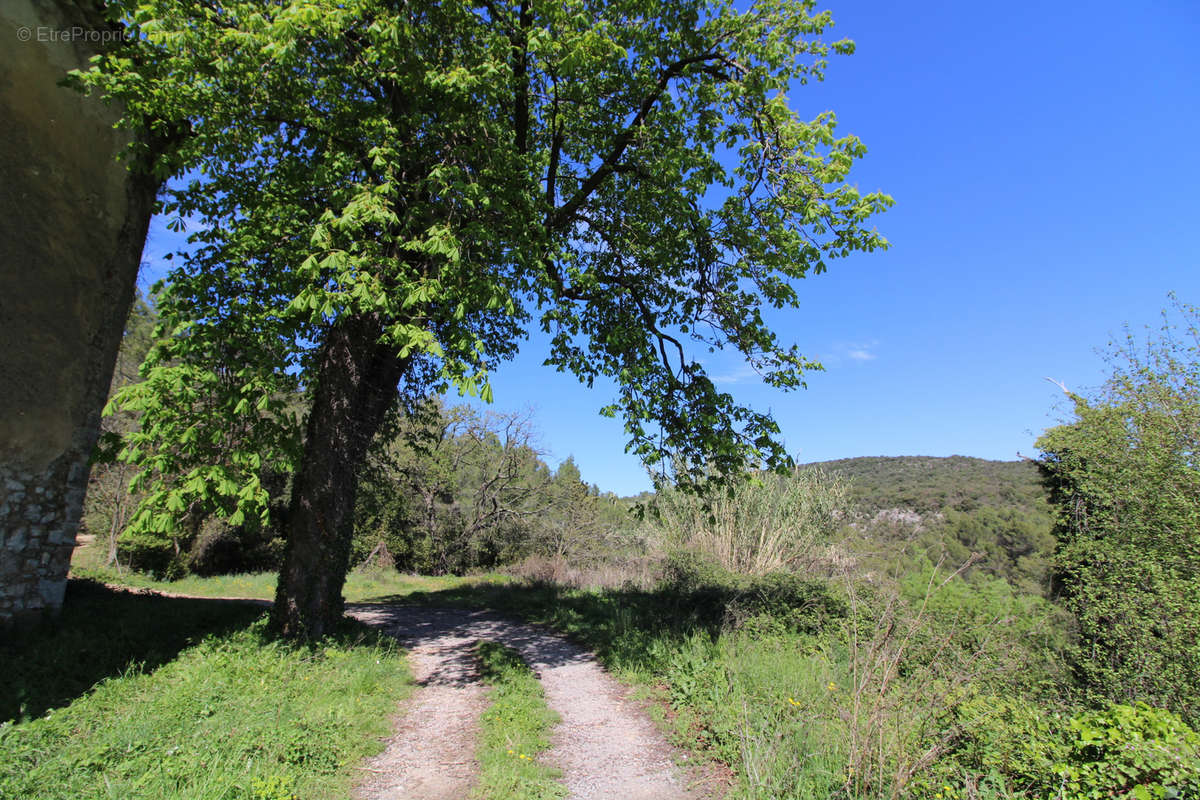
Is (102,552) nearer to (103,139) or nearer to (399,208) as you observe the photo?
(103,139)

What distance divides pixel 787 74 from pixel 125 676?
1008cm

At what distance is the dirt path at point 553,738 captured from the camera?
4160 mm

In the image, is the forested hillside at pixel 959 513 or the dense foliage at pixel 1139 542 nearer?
the dense foliage at pixel 1139 542

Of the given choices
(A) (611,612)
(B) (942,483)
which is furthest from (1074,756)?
(B) (942,483)

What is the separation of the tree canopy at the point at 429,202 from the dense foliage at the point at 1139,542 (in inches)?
173

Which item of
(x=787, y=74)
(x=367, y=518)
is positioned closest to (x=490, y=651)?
(x=787, y=74)

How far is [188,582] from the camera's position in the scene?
15844 millimetres

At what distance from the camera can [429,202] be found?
6410 mm

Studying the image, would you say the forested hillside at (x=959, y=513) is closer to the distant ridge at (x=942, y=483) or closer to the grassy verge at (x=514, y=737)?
the distant ridge at (x=942, y=483)

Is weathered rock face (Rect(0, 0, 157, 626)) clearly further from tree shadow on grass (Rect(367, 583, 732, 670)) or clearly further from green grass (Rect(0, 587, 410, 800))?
tree shadow on grass (Rect(367, 583, 732, 670))

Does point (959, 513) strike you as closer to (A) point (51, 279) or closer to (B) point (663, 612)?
(B) point (663, 612)

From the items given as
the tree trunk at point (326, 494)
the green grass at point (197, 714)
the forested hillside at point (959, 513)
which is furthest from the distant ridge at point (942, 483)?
the green grass at point (197, 714)

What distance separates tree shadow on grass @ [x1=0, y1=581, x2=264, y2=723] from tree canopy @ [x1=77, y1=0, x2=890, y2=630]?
1739 millimetres

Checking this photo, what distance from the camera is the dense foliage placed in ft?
18.5
